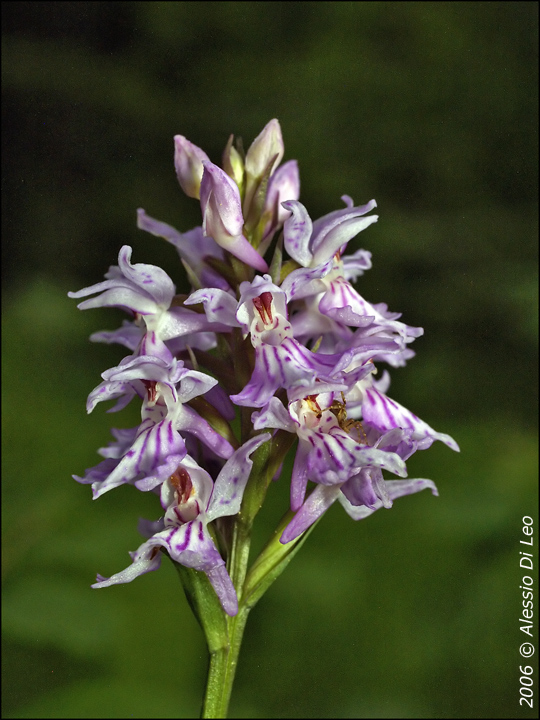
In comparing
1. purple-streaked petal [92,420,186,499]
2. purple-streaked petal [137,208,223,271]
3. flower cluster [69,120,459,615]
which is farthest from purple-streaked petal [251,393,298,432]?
purple-streaked petal [137,208,223,271]

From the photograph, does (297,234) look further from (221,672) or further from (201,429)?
(221,672)

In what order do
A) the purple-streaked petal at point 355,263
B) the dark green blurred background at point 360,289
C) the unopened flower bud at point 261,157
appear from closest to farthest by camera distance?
the unopened flower bud at point 261,157
the purple-streaked petal at point 355,263
the dark green blurred background at point 360,289

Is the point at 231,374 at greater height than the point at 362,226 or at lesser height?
lesser

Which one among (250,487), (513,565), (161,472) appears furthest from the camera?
(513,565)

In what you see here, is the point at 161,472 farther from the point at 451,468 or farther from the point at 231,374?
the point at 451,468

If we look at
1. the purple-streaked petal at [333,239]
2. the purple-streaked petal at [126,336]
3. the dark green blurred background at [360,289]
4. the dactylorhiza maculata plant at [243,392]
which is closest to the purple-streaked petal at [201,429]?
the dactylorhiza maculata plant at [243,392]

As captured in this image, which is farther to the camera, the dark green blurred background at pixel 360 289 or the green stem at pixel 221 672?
the dark green blurred background at pixel 360 289

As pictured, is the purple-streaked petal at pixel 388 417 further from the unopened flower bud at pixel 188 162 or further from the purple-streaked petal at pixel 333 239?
the unopened flower bud at pixel 188 162

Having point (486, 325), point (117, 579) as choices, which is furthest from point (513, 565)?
point (117, 579)
